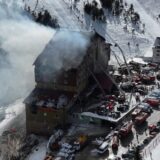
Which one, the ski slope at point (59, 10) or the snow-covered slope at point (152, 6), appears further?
the snow-covered slope at point (152, 6)

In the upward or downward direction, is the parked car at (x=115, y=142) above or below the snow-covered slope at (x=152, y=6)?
below

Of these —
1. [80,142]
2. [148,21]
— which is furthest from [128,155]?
[148,21]

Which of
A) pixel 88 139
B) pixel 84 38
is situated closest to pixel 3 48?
pixel 84 38

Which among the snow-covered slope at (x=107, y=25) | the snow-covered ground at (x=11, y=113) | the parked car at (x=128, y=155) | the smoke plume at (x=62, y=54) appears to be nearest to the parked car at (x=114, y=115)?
the smoke plume at (x=62, y=54)

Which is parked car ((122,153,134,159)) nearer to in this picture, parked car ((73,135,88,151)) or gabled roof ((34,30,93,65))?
parked car ((73,135,88,151))

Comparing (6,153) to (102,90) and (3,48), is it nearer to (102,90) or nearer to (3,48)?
(102,90)

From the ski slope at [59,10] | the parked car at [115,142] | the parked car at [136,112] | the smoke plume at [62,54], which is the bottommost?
the parked car at [115,142]

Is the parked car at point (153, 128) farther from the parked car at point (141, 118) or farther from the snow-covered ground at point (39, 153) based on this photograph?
the snow-covered ground at point (39, 153)
